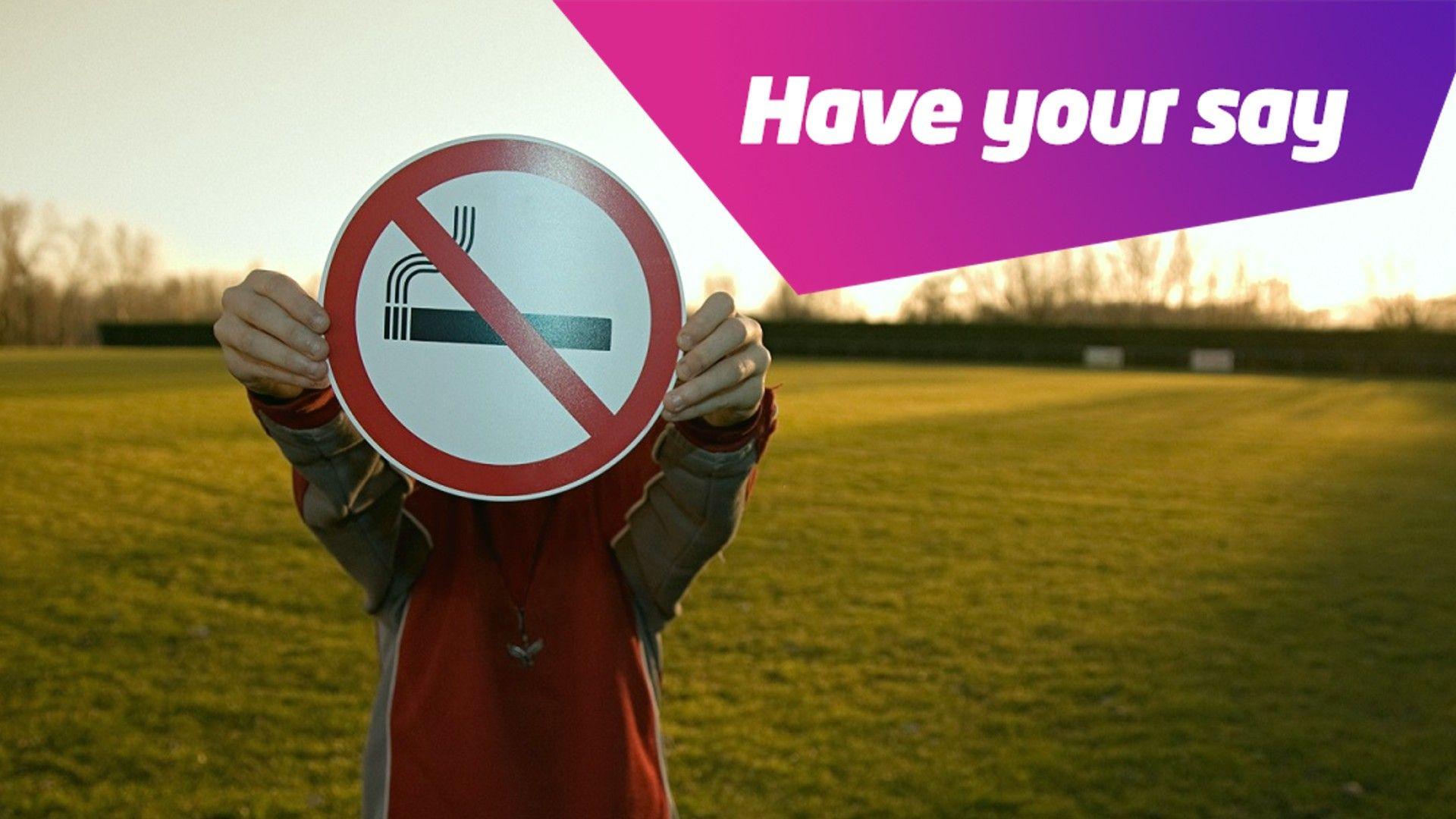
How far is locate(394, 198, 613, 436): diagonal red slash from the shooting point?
1527mm

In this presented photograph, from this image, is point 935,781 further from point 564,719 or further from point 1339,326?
point 1339,326

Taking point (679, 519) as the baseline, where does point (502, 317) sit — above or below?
above

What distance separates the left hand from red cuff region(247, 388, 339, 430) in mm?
503

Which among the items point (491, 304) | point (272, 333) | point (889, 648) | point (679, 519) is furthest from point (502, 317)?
point (889, 648)

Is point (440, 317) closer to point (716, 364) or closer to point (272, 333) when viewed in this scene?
point (272, 333)

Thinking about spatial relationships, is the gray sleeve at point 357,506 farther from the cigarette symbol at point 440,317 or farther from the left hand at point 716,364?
the left hand at point 716,364

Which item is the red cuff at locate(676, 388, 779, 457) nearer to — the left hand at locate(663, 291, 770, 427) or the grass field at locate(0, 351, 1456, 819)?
the left hand at locate(663, 291, 770, 427)

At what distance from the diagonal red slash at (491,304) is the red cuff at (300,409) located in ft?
0.80

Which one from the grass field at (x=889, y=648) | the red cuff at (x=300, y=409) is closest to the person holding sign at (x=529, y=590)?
the red cuff at (x=300, y=409)

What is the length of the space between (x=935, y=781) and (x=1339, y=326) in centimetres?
5170

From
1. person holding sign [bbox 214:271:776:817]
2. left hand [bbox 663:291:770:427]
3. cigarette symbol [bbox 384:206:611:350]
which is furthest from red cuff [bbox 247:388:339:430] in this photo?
left hand [bbox 663:291:770:427]

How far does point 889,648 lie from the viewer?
216 inches

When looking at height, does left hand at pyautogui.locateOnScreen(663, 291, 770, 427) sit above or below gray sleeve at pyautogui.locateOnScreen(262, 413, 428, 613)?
above

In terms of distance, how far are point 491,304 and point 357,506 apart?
→ 15.5 inches
